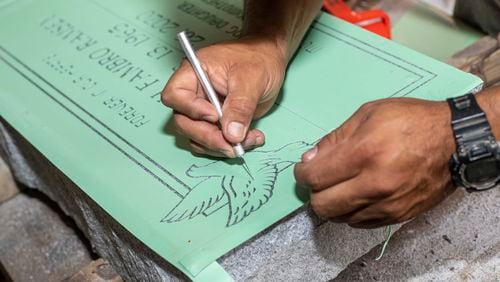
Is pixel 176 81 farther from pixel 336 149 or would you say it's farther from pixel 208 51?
pixel 336 149

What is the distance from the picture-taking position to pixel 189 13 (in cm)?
147

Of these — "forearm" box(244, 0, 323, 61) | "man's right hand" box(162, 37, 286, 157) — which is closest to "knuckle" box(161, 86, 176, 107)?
"man's right hand" box(162, 37, 286, 157)

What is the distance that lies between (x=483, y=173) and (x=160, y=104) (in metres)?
0.58

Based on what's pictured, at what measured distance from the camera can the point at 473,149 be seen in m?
0.85

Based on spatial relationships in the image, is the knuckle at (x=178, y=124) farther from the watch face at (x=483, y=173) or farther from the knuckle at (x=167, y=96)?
the watch face at (x=483, y=173)

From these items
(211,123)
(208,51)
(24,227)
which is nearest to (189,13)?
(208,51)

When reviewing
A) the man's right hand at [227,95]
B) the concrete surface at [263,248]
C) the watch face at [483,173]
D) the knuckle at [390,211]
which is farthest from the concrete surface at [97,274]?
the watch face at [483,173]

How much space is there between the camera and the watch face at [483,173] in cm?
86

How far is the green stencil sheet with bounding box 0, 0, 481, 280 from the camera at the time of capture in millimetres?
969

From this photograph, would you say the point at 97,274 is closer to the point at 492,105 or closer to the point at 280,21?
the point at 280,21

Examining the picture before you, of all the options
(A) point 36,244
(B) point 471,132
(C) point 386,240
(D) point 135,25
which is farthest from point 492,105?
(A) point 36,244

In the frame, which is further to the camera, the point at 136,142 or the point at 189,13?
the point at 189,13

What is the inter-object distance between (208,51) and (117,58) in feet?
1.01

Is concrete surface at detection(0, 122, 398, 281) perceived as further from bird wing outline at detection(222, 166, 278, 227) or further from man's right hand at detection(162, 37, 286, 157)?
man's right hand at detection(162, 37, 286, 157)
